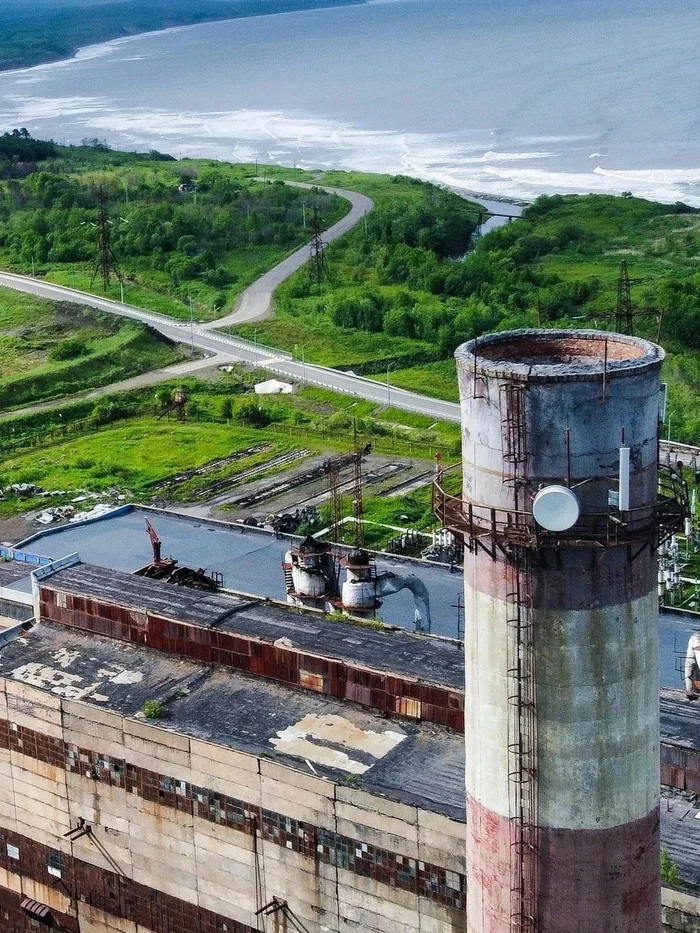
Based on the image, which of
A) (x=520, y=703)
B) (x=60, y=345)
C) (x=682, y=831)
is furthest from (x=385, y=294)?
(x=520, y=703)

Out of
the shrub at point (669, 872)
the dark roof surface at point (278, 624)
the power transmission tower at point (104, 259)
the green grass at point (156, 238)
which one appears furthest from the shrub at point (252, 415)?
the shrub at point (669, 872)

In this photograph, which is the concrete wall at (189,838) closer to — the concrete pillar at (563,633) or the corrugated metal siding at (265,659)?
the corrugated metal siding at (265,659)

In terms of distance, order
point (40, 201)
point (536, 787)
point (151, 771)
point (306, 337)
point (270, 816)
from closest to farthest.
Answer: point (536, 787)
point (270, 816)
point (151, 771)
point (306, 337)
point (40, 201)

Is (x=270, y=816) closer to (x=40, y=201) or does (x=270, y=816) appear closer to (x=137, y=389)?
(x=137, y=389)

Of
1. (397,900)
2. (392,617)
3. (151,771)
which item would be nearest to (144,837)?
(151,771)

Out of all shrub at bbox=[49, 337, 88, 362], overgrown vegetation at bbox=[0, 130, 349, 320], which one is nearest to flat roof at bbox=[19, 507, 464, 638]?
shrub at bbox=[49, 337, 88, 362]

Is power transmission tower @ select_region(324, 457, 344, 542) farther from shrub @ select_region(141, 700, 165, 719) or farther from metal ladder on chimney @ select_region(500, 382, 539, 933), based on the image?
metal ladder on chimney @ select_region(500, 382, 539, 933)
